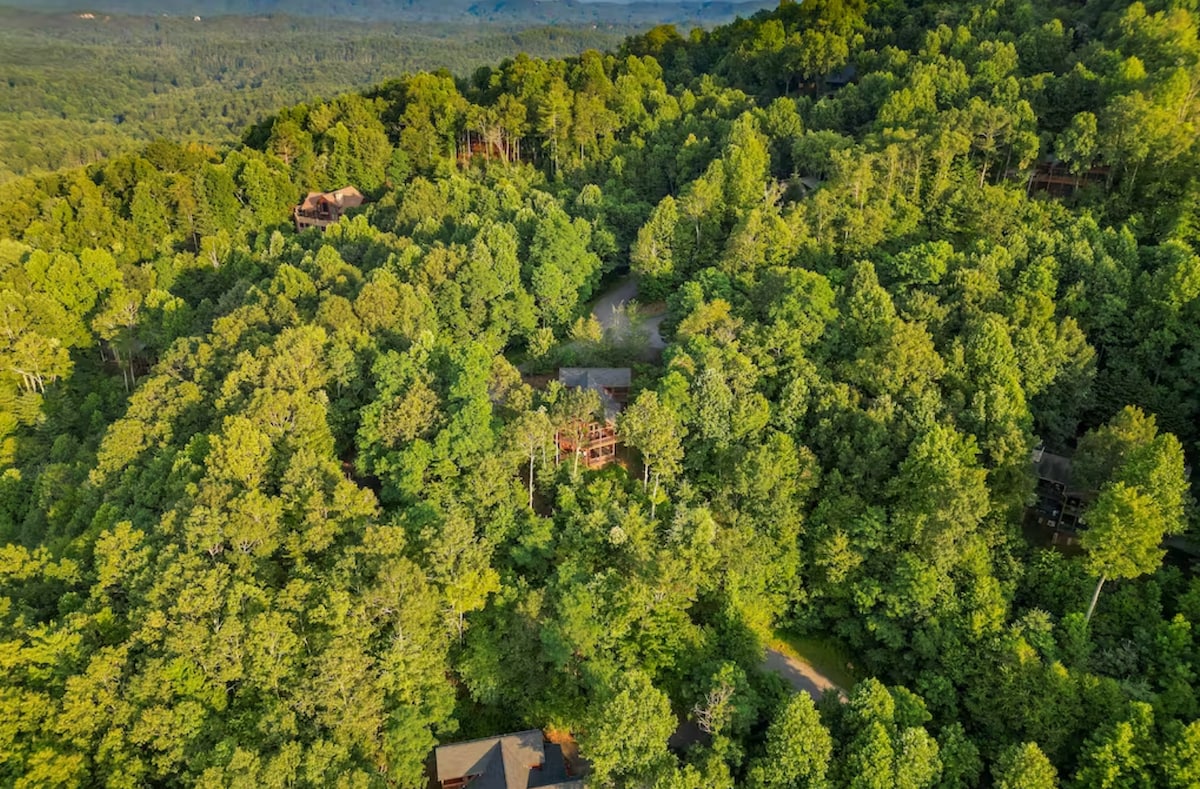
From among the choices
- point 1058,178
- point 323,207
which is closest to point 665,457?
point 1058,178

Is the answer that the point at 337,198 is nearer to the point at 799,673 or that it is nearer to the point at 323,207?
the point at 323,207

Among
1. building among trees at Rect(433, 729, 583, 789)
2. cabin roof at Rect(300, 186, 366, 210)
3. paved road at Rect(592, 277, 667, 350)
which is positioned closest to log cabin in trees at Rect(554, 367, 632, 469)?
paved road at Rect(592, 277, 667, 350)

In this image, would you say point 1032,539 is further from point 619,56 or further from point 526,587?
point 619,56

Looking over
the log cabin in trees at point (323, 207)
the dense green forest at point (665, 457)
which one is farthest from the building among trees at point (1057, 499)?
the log cabin in trees at point (323, 207)

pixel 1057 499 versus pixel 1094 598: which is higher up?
pixel 1057 499

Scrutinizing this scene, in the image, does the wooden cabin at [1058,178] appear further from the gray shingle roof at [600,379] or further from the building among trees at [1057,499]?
the gray shingle roof at [600,379]

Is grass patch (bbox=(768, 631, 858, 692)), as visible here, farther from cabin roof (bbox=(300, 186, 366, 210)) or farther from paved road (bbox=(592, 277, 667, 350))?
cabin roof (bbox=(300, 186, 366, 210))
